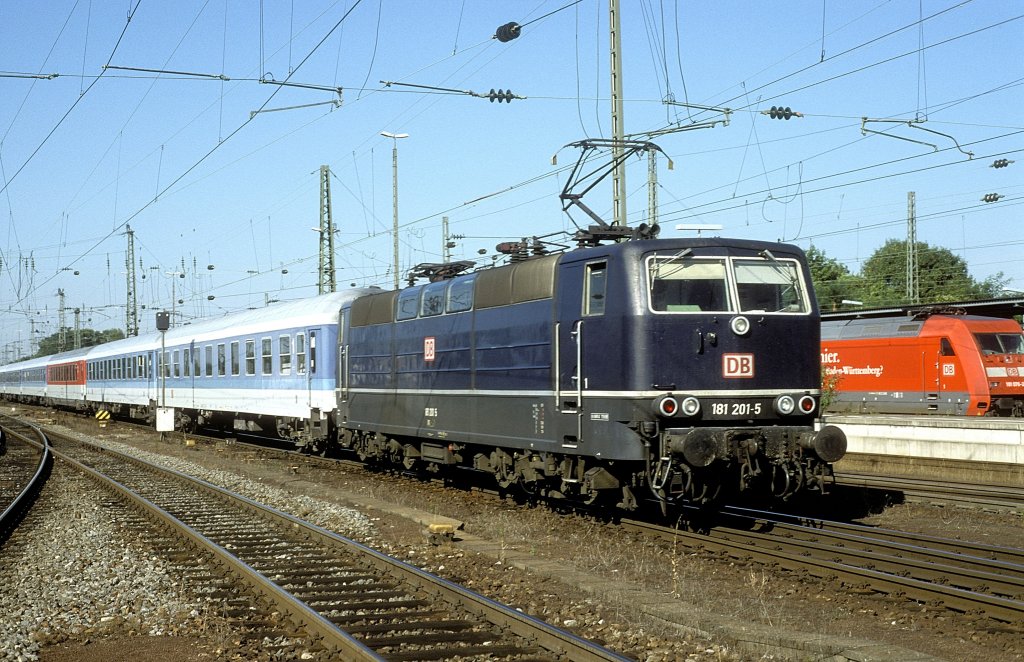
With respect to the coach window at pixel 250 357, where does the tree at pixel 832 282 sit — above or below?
above

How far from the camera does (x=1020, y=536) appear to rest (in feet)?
40.5

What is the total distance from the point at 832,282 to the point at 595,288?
227 ft

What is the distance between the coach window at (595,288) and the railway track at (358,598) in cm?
397

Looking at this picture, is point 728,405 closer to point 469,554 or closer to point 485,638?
point 469,554

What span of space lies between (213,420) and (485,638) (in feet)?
90.4

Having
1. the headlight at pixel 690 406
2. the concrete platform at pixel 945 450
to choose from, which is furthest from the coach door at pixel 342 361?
the headlight at pixel 690 406

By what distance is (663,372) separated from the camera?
11.8 metres

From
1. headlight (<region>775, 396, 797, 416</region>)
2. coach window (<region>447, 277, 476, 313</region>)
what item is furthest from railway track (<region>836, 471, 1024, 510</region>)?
coach window (<region>447, 277, 476, 313</region>)

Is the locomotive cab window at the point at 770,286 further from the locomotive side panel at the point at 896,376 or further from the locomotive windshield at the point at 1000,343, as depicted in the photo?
the locomotive windshield at the point at 1000,343

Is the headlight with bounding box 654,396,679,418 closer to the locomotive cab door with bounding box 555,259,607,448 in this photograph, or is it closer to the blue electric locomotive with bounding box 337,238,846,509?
the blue electric locomotive with bounding box 337,238,846,509

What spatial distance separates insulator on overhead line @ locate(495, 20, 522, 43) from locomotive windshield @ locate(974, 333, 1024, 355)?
19665mm

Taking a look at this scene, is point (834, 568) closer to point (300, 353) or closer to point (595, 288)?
point (595, 288)

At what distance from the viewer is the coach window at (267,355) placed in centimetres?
2667

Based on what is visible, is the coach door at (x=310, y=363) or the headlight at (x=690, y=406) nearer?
the headlight at (x=690, y=406)
